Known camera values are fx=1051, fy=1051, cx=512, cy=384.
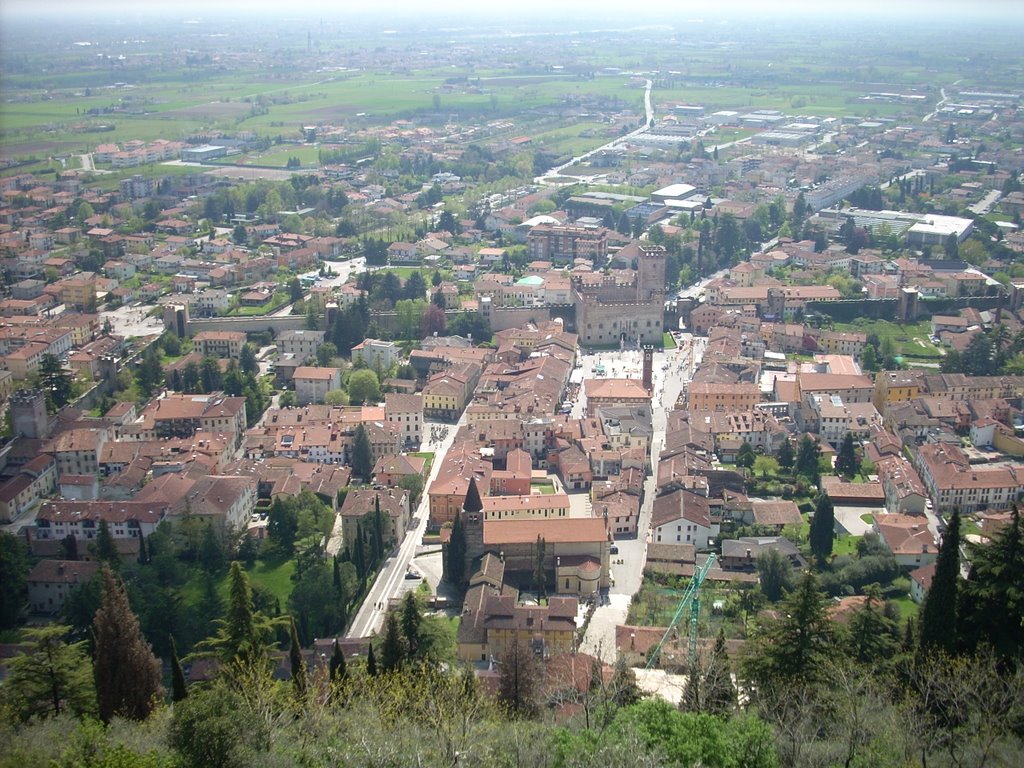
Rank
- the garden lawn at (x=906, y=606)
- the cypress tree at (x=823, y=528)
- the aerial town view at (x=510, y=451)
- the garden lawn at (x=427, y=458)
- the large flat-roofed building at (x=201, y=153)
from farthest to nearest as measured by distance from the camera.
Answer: the large flat-roofed building at (x=201, y=153), the garden lawn at (x=427, y=458), the cypress tree at (x=823, y=528), the garden lawn at (x=906, y=606), the aerial town view at (x=510, y=451)

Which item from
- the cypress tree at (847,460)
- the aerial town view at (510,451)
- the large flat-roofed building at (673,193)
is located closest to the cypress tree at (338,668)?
the aerial town view at (510,451)

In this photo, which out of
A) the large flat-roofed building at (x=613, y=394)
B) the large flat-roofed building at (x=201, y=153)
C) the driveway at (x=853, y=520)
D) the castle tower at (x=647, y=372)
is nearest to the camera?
the driveway at (x=853, y=520)

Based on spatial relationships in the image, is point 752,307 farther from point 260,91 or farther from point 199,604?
point 260,91

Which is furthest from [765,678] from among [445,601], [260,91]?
[260,91]

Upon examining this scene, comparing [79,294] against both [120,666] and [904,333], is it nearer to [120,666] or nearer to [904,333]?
[120,666]

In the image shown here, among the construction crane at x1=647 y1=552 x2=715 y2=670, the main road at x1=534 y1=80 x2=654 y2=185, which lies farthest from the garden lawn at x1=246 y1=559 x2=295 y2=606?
the main road at x1=534 y1=80 x2=654 y2=185

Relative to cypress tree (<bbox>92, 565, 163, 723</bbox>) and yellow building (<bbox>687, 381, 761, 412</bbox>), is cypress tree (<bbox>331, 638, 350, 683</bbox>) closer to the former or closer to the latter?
cypress tree (<bbox>92, 565, 163, 723</bbox>)

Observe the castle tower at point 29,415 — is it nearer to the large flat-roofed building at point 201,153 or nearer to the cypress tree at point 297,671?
the cypress tree at point 297,671
